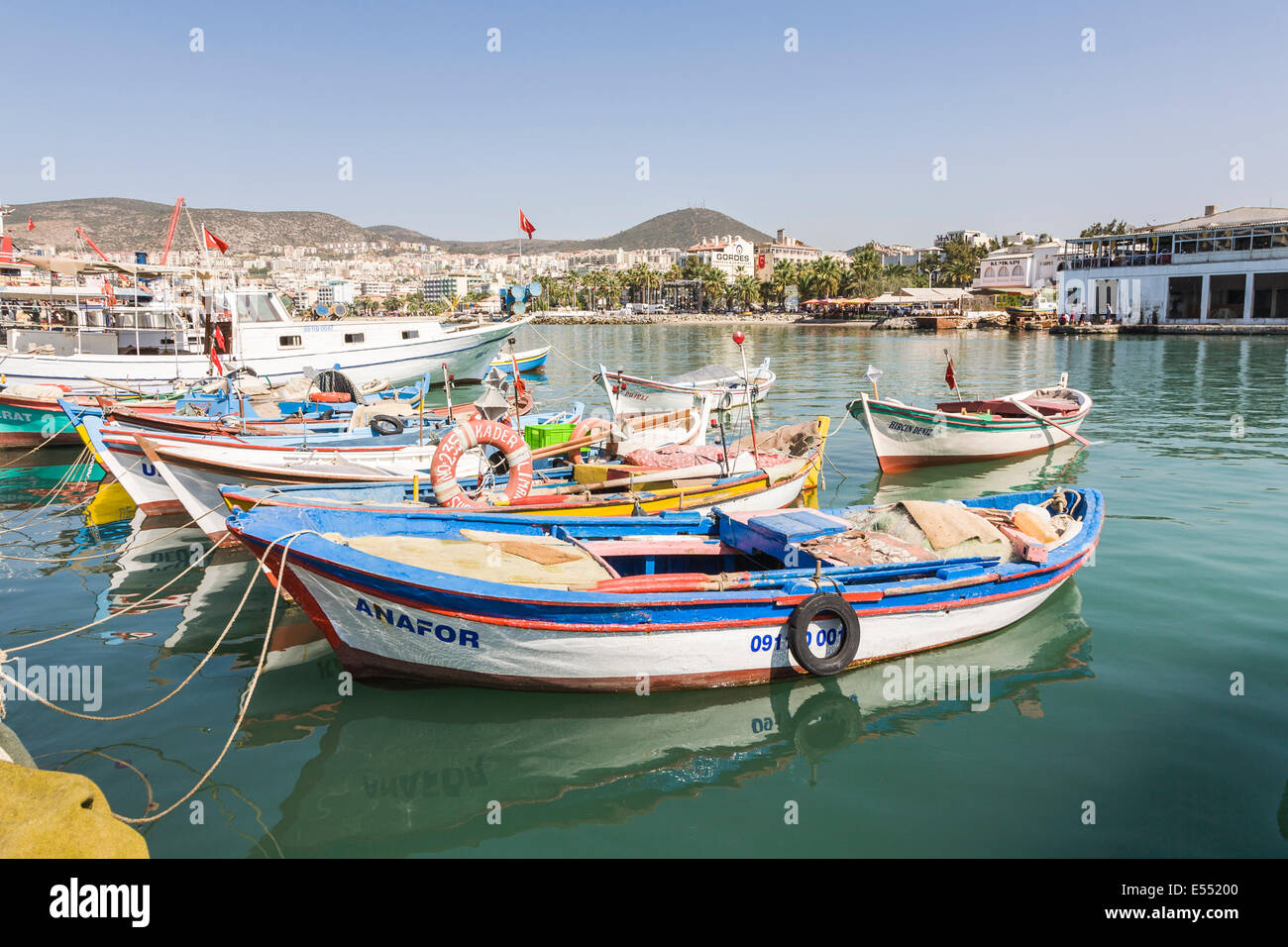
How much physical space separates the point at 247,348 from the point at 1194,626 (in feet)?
102

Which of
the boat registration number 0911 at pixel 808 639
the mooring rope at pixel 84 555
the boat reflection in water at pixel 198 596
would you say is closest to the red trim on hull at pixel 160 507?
the boat reflection in water at pixel 198 596

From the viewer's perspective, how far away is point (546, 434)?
17234 millimetres

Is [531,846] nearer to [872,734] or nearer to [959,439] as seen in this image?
[872,734]

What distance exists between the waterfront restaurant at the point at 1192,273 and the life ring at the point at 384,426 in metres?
69.8

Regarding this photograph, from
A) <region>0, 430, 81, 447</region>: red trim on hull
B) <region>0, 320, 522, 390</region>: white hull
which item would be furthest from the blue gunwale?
<region>0, 430, 81, 447</region>: red trim on hull

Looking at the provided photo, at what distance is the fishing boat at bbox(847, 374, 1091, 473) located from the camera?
18406 millimetres

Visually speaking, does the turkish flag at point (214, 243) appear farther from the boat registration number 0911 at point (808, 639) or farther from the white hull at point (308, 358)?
the boat registration number 0911 at point (808, 639)

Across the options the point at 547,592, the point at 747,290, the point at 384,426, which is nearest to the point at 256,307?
the point at 384,426

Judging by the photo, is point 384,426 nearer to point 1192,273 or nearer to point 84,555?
point 84,555

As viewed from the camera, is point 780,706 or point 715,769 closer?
point 715,769

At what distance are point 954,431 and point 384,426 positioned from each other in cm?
1281

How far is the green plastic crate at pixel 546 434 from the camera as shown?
56.4 ft
